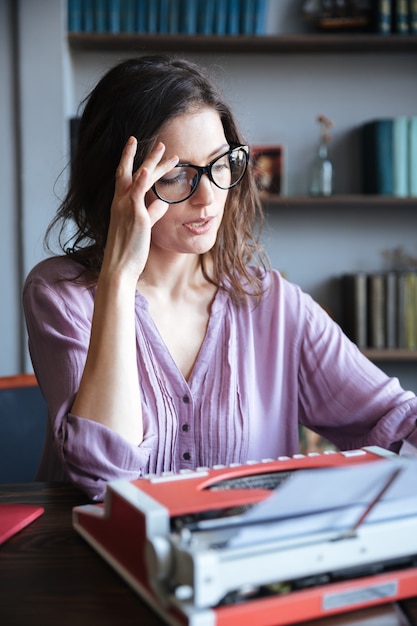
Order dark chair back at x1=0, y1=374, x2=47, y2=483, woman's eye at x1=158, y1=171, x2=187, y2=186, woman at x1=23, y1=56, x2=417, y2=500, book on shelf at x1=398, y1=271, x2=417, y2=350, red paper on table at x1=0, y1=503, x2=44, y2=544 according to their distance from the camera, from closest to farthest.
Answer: red paper on table at x1=0, y1=503, x2=44, y2=544 < woman at x1=23, y1=56, x2=417, y2=500 < woman's eye at x1=158, y1=171, x2=187, y2=186 < dark chair back at x1=0, y1=374, x2=47, y2=483 < book on shelf at x1=398, y1=271, x2=417, y2=350

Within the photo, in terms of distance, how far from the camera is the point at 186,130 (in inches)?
53.4

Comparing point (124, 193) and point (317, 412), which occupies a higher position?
point (124, 193)

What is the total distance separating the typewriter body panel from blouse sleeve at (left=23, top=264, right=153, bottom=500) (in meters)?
0.26

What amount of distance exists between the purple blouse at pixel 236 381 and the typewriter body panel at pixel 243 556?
1.33ft

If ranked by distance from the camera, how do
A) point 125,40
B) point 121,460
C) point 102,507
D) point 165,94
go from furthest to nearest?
point 125,40 → point 165,94 → point 121,460 → point 102,507

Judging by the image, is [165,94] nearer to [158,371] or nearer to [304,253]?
[158,371]

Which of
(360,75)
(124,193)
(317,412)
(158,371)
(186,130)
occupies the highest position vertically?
(360,75)

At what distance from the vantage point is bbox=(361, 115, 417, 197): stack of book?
297cm

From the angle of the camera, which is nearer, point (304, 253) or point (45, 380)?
point (45, 380)

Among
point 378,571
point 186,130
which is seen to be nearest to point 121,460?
point 378,571

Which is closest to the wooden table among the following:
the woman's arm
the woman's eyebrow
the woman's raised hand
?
the woman's arm

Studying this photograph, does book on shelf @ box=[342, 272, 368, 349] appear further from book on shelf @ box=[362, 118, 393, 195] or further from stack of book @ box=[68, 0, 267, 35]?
stack of book @ box=[68, 0, 267, 35]

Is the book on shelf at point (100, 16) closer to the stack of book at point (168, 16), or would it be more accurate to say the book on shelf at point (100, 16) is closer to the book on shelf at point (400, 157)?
the stack of book at point (168, 16)

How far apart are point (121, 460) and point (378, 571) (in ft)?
1.51
